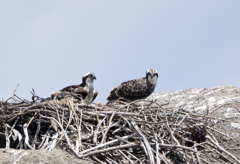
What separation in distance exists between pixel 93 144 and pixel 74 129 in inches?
16.8

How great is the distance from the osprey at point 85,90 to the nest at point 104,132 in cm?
228

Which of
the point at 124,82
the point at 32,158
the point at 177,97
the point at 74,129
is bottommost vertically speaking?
the point at 32,158

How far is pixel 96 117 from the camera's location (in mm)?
5852

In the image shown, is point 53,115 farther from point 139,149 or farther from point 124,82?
point 124,82

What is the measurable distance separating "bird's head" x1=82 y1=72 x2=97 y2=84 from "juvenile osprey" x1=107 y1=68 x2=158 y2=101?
2.84ft

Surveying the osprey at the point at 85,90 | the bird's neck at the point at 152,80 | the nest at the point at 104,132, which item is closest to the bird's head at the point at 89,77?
the osprey at the point at 85,90

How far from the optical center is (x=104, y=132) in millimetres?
5473

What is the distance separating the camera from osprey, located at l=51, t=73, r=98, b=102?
853cm

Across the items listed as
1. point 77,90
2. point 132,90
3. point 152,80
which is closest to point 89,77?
point 77,90

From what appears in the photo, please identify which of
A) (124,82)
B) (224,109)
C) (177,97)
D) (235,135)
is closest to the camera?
(235,135)

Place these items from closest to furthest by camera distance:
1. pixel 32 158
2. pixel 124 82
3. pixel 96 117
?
pixel 32 158 → pixel 96 117 → pixel 124 82

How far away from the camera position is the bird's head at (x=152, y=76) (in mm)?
10784

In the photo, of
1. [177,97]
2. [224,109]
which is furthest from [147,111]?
[177,97]

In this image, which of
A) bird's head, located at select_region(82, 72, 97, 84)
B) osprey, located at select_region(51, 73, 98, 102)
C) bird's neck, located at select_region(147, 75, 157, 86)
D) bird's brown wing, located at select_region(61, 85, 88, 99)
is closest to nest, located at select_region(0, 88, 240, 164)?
osprey, located at select_region(51, 73, 98, 102)
